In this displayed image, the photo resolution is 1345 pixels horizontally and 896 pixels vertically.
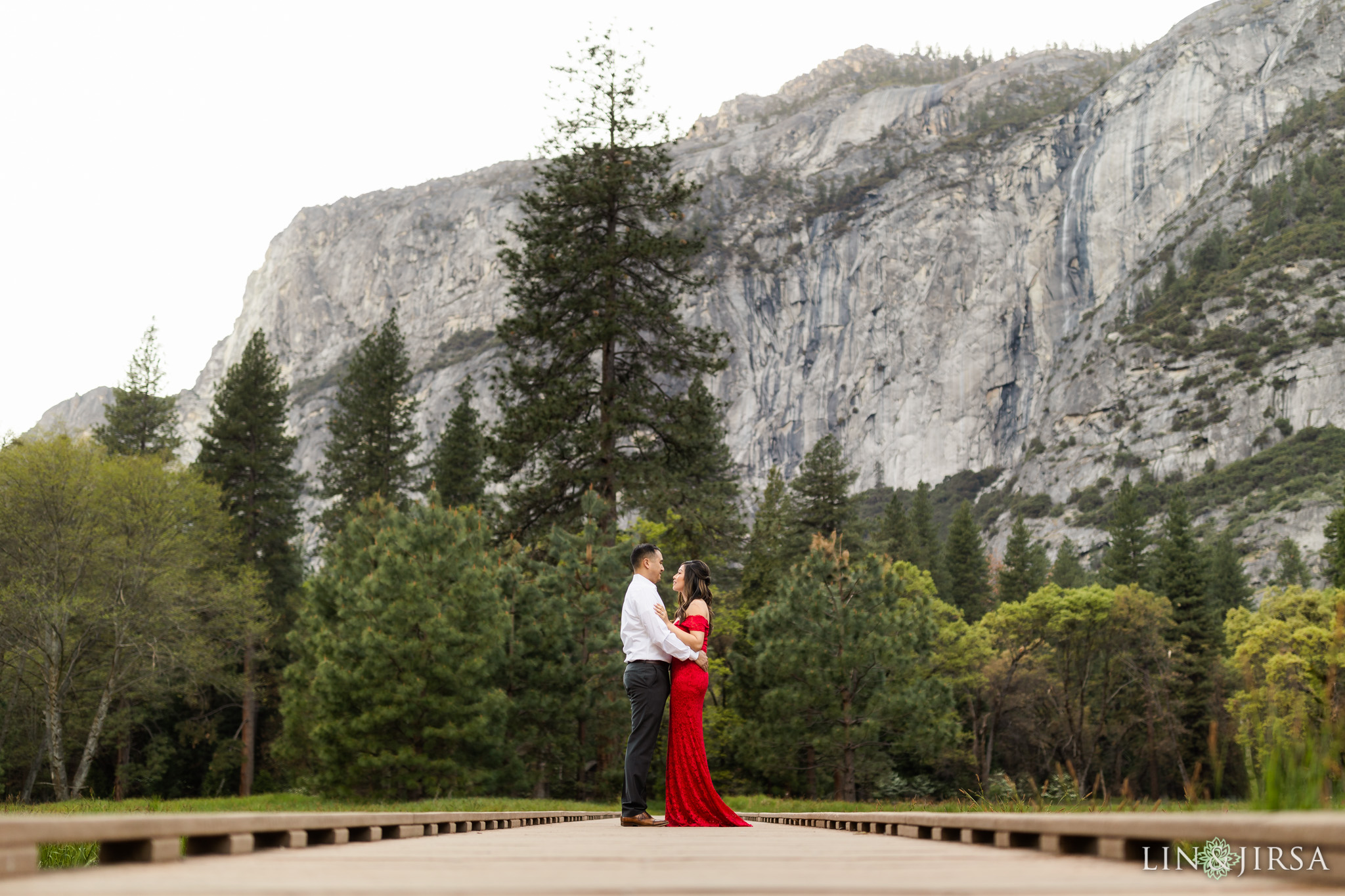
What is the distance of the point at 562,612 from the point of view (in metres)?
21.5

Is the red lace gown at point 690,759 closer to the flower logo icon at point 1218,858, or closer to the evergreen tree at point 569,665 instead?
the flower logo icon at point 1218,858

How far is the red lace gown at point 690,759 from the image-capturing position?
307 inches

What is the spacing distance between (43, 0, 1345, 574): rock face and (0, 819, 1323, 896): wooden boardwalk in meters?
107

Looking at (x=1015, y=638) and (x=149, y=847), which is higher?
(x=149, y=847)

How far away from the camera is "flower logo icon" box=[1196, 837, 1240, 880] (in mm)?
2975

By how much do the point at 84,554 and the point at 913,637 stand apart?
24.4 metres

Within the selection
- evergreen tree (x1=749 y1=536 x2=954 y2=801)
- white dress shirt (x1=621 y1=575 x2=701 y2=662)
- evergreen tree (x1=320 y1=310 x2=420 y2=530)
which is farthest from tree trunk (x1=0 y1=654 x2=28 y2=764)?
white dress shirt (x1=621 y1=575 x2=701 y2=662)

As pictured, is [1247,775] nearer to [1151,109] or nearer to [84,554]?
[84,554]

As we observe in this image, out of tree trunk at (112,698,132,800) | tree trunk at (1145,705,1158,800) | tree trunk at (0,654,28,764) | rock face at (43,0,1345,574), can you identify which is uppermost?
rock face at (43,0,1345,574)

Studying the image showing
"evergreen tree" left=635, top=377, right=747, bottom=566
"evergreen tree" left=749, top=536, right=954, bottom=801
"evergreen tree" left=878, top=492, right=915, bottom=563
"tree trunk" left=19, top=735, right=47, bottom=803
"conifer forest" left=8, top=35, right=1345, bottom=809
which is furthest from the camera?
"evergreen tree" left=878, top=492, right=915, bottom=563

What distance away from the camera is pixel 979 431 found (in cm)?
13062

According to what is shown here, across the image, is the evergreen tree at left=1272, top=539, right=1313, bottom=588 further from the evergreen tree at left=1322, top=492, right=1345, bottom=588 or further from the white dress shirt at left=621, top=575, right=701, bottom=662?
the white dress shirt at left=621, top=575, right=701, bottom=662

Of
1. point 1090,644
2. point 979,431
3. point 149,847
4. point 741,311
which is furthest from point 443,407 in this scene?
point 149,847

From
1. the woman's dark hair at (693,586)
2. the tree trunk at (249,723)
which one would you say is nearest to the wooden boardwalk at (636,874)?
the woman's dark hair at (693,586)
